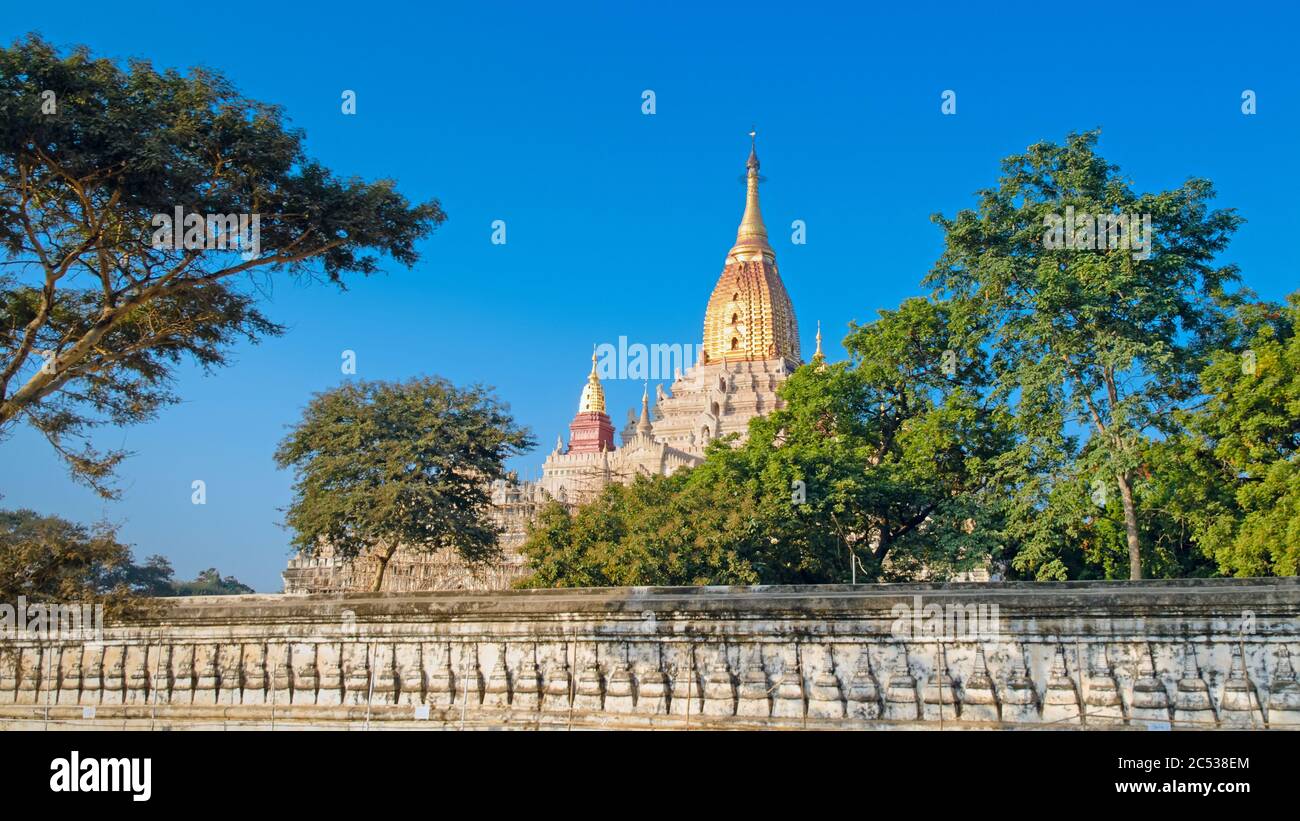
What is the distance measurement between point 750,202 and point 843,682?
8228cm

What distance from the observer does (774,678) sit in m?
12.9

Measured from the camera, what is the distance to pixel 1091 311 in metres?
23.2

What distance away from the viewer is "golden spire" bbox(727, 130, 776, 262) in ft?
292

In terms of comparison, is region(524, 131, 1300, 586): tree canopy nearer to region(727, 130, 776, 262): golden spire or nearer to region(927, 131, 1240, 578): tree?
region(927, 131, 1240, 578): tree

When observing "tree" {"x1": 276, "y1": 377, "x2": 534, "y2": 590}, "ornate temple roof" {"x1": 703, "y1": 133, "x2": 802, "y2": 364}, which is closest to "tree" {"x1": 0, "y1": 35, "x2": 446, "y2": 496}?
"tree" {"x1": 276, "y1": 377, "x2": 534, "y2": 590}

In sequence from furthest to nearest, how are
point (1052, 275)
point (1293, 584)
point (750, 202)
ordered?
point (750, 202) < point (1052, 275) < point (1293, 584)

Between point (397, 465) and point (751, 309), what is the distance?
59304 mm

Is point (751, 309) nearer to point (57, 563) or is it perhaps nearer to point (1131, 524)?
point (1131, 524)

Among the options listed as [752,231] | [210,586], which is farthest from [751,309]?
[210,586]

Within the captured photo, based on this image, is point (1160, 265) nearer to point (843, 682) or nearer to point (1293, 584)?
point (1293, 584)

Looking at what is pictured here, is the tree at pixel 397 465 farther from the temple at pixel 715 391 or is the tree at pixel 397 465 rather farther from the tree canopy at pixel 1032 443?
the temple at pixel 715 391

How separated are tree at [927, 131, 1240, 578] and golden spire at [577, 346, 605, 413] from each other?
233 ft
